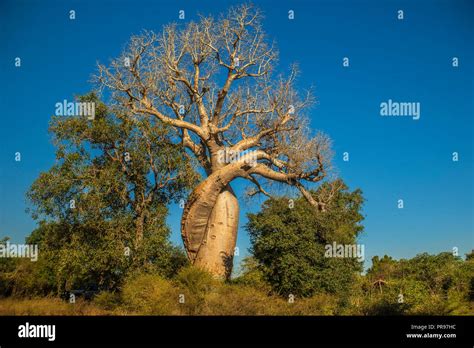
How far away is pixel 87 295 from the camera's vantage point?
15406 mm

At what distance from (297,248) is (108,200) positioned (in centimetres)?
569

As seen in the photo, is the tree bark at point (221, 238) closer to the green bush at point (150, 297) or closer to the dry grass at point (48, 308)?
the green bush at point (150, 297)

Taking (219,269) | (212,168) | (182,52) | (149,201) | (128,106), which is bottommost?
(219,269)

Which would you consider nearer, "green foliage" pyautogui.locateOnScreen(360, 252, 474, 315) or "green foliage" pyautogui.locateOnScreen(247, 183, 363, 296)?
"green foliage" pyautogui.locateOnScreen(360, 252, 474, 315)

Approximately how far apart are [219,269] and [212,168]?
3.57 m

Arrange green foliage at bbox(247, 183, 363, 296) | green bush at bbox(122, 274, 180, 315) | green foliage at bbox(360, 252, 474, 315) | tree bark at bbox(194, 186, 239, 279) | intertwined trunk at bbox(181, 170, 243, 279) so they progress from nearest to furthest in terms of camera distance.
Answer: green bush at bbox(122, 274, 180, 315), green foliage at bbox(360, 252, 474, 315), green foliage at bbox(247, 183, 363, 296), tree bark at bbox(194, 186, 239, 279), intertwined trunk at bbox(181, 170, 243, 279)
